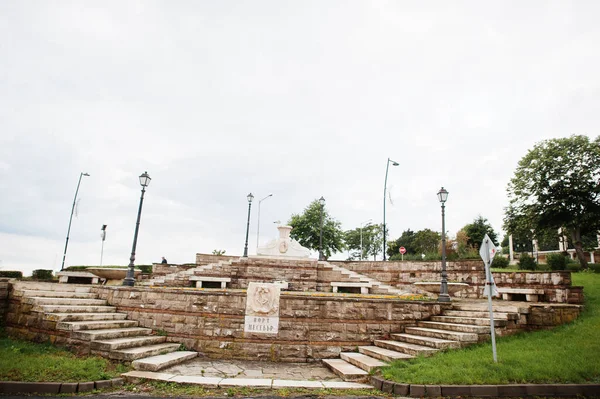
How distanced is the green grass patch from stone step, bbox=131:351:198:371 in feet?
1.03

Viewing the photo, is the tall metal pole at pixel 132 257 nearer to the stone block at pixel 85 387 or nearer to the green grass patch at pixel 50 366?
the green grass patch at pixel 50 366

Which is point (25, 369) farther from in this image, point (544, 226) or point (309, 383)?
point (544, 226)

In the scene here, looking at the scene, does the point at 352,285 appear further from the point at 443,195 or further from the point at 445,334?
the point at 445,334

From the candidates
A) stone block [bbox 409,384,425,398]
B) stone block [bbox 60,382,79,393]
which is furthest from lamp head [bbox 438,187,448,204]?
stone block [bbox 60,382,79,393]

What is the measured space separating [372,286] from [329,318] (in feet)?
22.6

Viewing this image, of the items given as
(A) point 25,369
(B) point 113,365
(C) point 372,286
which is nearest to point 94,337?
(B) point 113,365

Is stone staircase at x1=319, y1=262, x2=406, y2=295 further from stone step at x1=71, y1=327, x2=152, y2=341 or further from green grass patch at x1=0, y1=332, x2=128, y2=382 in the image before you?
green grass patch at x1=0, y1=332, x2=128, y2=382

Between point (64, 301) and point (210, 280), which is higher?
point (210, 280)

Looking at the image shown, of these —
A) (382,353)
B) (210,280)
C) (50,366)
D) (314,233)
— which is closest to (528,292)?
(382,353)

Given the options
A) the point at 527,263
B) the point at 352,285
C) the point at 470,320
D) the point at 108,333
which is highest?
the point at 527,263

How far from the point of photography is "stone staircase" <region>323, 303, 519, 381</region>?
311 inches

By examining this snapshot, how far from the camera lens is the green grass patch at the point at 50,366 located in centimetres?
616

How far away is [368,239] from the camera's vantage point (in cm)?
5919

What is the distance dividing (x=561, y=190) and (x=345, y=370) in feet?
78.4
